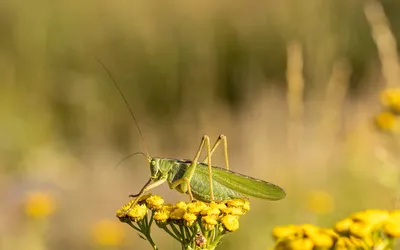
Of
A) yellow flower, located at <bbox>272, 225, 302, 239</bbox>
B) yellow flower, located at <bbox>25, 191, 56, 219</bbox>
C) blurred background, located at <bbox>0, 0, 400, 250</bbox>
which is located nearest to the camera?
yellow flower, located at <bbox>272, 225, 302, 239</bbox>

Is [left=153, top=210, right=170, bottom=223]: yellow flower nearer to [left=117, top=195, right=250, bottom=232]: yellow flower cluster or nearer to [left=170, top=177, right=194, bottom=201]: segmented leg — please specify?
[left=117, top=195, right=250, bottom=232]: yellow flower cluster

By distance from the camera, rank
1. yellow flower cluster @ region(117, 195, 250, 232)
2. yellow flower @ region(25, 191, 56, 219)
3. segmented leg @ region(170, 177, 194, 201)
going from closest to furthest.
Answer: yellow flower cluster @ region(117, 195, 250, 232) < segmented leg @ region(170, 177, 194, 201) < yellow flower @ region(25, 191, 56, 219)

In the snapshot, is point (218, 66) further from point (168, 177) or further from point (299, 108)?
point (168, 177)

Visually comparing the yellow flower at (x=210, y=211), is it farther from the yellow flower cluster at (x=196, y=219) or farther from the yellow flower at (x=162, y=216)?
the yellow flower at (x=162, y=216)

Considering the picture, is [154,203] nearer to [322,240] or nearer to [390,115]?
[322,240]

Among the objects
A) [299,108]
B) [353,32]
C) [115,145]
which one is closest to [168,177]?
[299,108]

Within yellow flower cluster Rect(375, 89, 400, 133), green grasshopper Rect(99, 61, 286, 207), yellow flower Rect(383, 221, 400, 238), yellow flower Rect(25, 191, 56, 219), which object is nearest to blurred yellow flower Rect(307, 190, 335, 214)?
yellow flower cluster Rect(375, 89, 400, 133)
